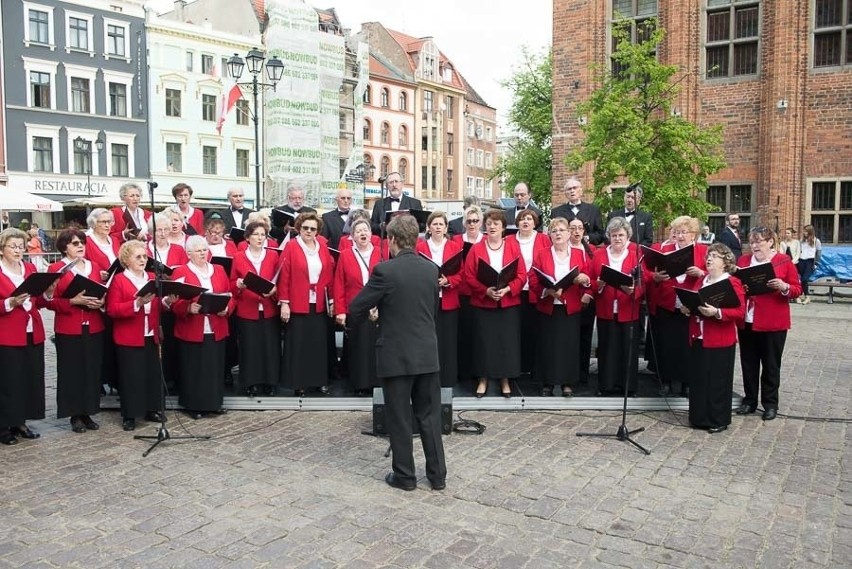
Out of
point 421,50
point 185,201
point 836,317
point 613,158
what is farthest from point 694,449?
point 421,50

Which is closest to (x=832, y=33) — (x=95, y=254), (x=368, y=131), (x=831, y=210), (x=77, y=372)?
(x=831, y=210)

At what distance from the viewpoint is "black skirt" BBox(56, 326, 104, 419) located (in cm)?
745

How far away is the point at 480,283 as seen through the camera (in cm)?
826

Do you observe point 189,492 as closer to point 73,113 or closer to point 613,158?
point 613,158

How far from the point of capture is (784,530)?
5.02 m

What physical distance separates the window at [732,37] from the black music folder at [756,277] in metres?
13.1

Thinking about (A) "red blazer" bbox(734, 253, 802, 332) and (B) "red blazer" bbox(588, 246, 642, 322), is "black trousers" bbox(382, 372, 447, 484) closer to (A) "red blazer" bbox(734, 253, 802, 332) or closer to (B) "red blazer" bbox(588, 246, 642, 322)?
(B) "red blazer" bbox(588, 246, 642, 322)

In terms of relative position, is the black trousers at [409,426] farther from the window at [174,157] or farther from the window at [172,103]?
the window at [172,103]

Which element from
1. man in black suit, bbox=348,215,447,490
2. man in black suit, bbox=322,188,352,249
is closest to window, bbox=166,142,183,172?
man in black suit, bbox=322,188,352,249

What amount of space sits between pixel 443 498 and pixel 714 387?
10.9ft

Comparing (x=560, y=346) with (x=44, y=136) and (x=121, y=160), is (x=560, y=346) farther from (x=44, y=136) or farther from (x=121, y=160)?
(x=121, y=160)

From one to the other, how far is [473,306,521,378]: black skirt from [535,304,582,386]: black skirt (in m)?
0.34

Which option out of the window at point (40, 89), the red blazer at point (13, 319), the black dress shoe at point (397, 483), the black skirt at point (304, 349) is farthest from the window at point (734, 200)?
the window at point (40, 89)

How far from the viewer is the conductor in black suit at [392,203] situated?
1029 centimetres
